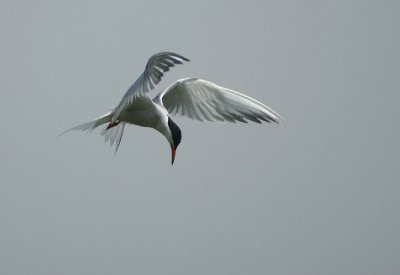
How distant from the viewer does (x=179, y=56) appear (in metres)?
6.54

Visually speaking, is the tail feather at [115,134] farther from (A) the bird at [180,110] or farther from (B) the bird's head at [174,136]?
(B) the bird's head at [174,136]

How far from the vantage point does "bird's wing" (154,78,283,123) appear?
8.59 metres

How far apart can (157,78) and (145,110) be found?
1552mm

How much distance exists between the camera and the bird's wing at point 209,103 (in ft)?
28.2

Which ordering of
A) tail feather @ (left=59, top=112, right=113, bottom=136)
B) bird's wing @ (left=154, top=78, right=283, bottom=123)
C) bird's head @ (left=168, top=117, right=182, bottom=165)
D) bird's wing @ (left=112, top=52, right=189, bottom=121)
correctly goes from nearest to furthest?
bird's wing @ (left=112, top=52, right=189, bottom=121)
bird's head @ (left=168, top=117, right=182, bottom=165)
tail feather @ (left=59, top=112, right=113, bottom=136)
bird's wing @ (left=154, top=78, right=283, bottom=123)

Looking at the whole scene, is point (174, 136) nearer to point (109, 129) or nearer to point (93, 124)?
point (93, 124)

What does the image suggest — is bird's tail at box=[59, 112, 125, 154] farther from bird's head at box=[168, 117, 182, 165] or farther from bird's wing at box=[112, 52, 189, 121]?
bird's wing at box=[112, 52, 189, 121]

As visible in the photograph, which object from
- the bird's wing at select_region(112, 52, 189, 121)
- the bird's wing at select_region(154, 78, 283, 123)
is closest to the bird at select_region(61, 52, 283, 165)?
the bird's wing at select_region(154, 78, 283, 123)

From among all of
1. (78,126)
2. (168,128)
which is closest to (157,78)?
(168,128)

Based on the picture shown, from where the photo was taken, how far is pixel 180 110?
9.27 meters

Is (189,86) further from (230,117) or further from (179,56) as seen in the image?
(179,56)

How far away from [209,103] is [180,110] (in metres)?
0.40

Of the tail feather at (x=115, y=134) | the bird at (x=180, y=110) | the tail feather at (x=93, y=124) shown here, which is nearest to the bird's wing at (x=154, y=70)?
the bird at (x=180, y=110)

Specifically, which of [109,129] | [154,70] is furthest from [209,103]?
[154,70]
